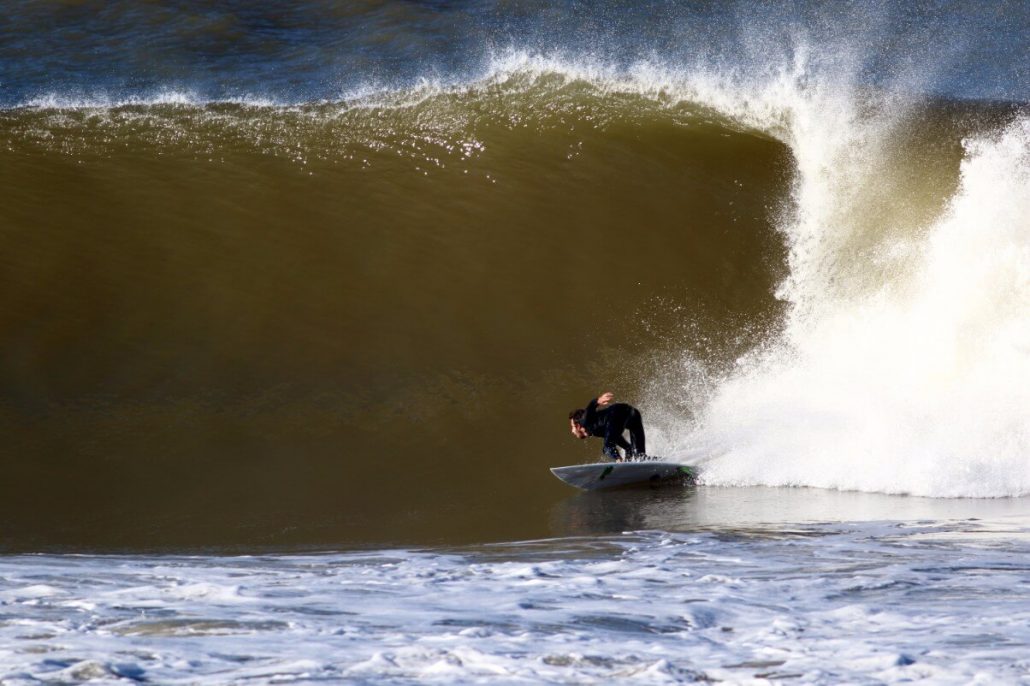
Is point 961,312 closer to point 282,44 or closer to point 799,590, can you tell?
point 799,590

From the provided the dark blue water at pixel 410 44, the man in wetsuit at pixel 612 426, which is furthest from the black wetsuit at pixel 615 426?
the dark blue water at pixel 410 44

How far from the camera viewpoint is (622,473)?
7.71 meters

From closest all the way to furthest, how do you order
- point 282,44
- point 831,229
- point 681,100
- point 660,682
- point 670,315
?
point 660,682
point 670,315
point 831,229
point 681,100
point 282,44

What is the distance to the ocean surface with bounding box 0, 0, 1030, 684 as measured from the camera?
4.09m

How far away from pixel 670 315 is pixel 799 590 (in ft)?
18.5

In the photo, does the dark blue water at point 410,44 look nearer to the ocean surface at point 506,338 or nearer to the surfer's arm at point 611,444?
the ocean surface at point 506,338

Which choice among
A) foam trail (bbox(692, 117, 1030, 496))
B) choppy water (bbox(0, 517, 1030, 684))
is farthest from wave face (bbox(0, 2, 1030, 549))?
choppy water (bbox(0, 517, 1030, 684))

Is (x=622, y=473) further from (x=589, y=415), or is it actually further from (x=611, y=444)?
(x=589, y=415)

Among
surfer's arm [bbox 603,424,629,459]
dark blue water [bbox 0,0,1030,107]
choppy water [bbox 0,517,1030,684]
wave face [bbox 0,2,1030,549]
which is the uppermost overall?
dark blue water [bbox 0,0,1030,107]

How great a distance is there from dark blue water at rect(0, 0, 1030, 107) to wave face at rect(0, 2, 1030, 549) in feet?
0.20

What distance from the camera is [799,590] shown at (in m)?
4.46

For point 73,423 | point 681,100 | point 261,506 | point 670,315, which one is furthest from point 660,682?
point 681,100

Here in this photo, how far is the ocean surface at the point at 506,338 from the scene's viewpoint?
161 inches

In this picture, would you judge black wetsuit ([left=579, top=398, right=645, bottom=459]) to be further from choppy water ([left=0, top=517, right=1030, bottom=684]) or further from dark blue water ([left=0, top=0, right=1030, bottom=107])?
dark blue water ([left=0, top=0, right=1030, bottom=107])
